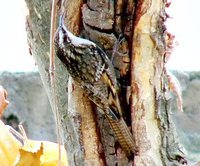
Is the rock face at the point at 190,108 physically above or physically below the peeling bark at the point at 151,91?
below

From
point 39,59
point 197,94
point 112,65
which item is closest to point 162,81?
point 112,65

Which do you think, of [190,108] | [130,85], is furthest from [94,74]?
[190,108]

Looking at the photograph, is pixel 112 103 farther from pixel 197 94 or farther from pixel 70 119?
pixel 197 94

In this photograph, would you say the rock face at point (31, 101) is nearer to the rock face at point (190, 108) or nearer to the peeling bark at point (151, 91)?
the rock face at point (190, 108)

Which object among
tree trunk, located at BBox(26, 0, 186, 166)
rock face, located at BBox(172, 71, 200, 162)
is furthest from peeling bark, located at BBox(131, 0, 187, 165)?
rock face, located at BBox(172, 71, 200, 162)

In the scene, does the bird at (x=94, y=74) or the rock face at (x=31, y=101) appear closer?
the bird at (x=94, y=74)

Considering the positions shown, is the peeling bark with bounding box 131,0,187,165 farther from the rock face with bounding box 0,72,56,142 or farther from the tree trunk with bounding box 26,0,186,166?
the rock face with bounding box 0,72,56,142

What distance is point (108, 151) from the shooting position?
78 centimetres

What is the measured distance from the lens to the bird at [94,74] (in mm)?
757

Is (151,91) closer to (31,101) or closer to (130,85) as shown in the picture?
(130,85)

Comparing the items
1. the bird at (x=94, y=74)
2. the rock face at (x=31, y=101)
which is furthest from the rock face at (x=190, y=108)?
the bird at (x=94, y=74)

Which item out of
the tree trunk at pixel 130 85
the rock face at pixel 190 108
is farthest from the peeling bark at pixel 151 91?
the rock face at pixel 190 108

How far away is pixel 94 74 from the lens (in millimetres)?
801

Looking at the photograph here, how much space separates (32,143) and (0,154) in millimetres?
58
